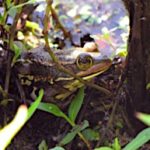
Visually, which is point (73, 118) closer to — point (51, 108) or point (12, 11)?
point (51, 108)

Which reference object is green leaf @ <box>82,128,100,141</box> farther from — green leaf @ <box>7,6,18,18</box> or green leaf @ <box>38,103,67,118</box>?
green leaf @ <box>7,6,18,18</box>

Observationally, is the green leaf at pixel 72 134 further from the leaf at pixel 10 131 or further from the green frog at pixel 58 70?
the leaf at pixel 10 131

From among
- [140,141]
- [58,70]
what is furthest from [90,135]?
[140,141]

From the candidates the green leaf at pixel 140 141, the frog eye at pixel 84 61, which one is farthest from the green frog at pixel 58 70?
the green leaf at pixel 140 141

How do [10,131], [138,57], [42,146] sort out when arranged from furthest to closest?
[42,146] → [138,57] → [10,131]

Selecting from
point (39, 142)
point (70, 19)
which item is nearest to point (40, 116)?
point (39, 142)

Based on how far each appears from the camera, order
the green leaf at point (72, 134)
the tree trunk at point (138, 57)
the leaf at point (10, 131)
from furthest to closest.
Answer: the green leaf at point (72, 134) < the tree trunk at point (138, 57) < the leaf at point (10, 131)
